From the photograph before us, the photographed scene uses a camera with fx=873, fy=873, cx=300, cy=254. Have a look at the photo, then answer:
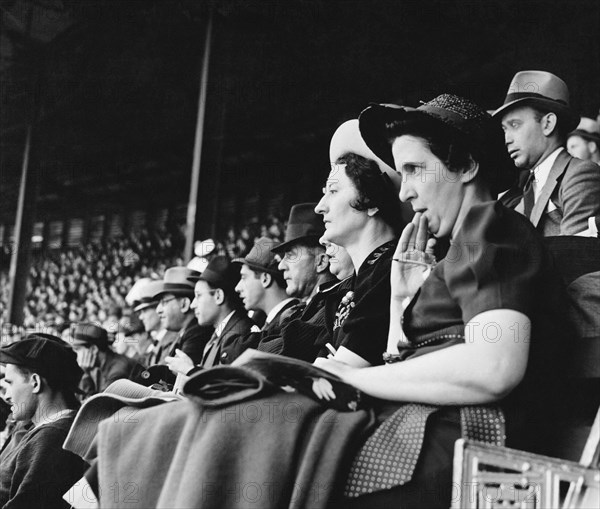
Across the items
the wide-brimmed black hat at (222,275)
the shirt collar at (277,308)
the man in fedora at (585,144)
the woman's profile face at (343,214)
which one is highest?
the man in fedora at (585,144)

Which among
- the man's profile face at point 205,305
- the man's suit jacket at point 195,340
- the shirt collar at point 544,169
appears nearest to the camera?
the shirt collar at point 544,169

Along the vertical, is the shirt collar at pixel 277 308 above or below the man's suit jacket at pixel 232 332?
above

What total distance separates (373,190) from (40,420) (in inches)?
74.6

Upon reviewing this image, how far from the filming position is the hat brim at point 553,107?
3268mm

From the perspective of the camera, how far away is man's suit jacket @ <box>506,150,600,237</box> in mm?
2801

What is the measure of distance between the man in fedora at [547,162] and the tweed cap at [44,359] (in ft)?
6.43

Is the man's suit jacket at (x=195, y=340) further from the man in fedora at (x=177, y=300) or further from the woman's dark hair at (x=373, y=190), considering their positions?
the woman's dark hair at (x=373, y=190)

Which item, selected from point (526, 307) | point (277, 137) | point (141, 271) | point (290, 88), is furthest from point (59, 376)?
point (141, 271)

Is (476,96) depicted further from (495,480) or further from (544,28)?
(495,480)

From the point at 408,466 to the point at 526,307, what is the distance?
366mm

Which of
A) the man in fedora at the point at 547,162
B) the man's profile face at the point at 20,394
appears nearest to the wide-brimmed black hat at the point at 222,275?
the man's profile face at the point at 20,394

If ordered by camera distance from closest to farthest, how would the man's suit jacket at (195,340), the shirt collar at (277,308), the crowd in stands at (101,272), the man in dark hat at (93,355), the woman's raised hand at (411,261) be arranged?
the woman's raised hand at (411,261), the shirt collar at (277,308), the man's suit jacket at (195,340), the man in dark hat at (93,355), the crowd in stands at (101,272)

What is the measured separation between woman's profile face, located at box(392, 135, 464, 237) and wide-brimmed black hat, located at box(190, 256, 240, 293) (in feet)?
9.22

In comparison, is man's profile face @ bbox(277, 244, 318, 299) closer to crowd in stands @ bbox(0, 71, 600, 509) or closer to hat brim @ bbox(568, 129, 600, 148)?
crowd in stands @ bbox(0, 71, 600, 509)
